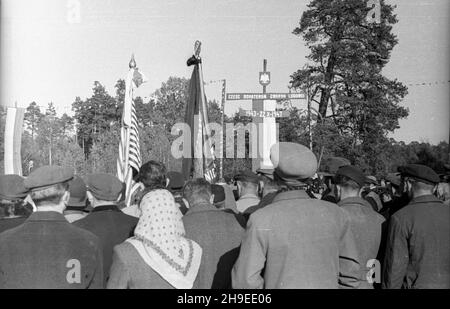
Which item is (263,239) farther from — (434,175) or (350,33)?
(350,33)

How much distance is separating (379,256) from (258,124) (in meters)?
17.4

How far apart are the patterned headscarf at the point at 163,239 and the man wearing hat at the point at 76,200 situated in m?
1.45

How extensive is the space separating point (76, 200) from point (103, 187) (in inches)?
16.9

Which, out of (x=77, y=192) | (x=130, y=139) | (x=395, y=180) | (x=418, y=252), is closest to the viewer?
(x=418, y=252)

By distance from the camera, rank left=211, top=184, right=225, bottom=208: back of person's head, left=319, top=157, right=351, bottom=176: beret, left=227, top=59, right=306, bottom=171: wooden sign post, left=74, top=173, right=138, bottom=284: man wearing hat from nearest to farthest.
→ left=74, top=173, right=138, bottom=284: man wearing hat
left=211, top=184, right=225, bottom=208: back of person's head
left=319, top=157, right=351, bottom=176: beret
left=227, top=59, right=306, bottom=171: wooden sign post

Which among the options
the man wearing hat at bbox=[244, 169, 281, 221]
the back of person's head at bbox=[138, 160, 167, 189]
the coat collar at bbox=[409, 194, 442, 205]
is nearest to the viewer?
the coat collar at bbox=[409, 194, 442, 205]

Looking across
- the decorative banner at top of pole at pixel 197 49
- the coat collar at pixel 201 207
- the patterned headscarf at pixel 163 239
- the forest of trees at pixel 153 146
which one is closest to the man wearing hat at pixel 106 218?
the coat collar at pixel 201 207

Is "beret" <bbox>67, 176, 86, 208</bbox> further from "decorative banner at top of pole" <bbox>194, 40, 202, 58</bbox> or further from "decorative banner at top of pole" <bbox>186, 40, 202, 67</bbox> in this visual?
"decorative banner at top of pole" <bbox>194, 40, 202, 58</bbox>

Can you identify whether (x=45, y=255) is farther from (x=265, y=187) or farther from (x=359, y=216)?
(x=265, y=187)

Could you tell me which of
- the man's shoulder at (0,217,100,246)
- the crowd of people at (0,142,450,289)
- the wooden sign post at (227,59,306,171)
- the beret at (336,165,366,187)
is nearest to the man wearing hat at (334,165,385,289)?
the beret at (336,165,366,187)

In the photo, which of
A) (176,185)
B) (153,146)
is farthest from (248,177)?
(153,146)

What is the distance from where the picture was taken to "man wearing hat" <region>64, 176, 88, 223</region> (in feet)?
14.7

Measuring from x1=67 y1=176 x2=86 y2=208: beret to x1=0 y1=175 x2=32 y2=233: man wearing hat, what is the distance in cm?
36

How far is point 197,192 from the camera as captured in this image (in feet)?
13.3
